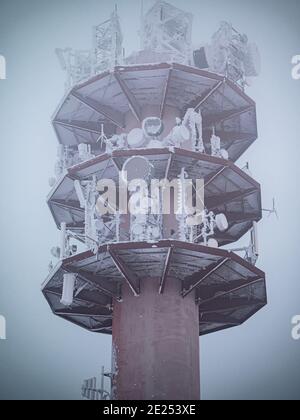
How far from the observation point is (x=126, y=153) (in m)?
25.2

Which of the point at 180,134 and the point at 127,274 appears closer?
the point at 127,274

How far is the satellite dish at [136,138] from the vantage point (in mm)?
26547

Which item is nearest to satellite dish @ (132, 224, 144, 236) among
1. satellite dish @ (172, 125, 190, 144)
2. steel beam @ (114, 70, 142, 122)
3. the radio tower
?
the radio tower

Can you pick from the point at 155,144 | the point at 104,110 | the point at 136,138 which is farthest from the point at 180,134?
the point at 104,110

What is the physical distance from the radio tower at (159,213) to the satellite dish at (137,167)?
3cm

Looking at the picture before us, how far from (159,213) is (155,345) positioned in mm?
4316

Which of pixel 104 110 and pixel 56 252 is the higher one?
pixel 104 110

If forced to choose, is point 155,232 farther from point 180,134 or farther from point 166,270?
point 180,134

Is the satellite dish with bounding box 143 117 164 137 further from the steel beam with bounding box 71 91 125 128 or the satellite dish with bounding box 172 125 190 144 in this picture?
the steel beam with bounding box 71 91 125 128

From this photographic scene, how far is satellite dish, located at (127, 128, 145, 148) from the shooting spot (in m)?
26.5

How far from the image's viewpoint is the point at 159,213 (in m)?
25.1

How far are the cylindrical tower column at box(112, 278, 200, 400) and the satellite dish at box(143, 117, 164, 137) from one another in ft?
16.9

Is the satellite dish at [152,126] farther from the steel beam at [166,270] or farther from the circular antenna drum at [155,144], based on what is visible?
the steel beam at [166,270]

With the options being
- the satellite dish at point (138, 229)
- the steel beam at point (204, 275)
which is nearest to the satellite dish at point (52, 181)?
the satellite dish at point (138, 229)
